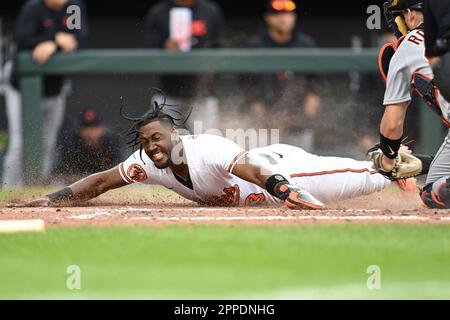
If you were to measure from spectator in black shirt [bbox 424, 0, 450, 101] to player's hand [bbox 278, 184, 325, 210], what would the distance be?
1.44 meters

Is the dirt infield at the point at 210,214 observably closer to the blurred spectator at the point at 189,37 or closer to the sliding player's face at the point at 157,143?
the sliding player's face at the point at 157,143

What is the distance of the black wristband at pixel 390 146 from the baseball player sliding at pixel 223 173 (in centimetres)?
64

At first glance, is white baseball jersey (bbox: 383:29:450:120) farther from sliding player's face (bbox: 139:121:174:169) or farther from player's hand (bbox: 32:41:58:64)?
player's hand (bbox: 32:41:58:64)

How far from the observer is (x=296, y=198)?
7.34 metres

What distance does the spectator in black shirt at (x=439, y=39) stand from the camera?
6.30 meters

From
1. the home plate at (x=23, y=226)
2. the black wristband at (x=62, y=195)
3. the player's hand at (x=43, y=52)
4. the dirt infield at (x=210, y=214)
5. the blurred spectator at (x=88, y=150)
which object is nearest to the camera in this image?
the home plate at (x=23, y=226)

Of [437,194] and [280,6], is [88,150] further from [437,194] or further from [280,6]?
[437,194]

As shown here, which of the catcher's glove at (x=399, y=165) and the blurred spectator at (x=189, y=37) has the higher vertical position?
the blurred spectator at (x=189, y=37)

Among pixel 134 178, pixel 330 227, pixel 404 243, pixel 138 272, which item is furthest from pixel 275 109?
pixel 138 272

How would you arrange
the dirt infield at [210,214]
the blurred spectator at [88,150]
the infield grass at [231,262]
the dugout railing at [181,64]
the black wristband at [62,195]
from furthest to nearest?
the dugout railing at [181,64] < the blurred spectator at [88,150] < the black wristband at [62,195] < the dirt infield at [210,214] < the infield grass at [231,262]

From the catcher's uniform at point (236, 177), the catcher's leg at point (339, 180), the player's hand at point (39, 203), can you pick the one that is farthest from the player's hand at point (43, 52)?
the catcher's leg at point (339, 180)

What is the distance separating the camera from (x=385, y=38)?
1262 centimetres

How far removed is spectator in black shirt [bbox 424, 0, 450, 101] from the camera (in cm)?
630

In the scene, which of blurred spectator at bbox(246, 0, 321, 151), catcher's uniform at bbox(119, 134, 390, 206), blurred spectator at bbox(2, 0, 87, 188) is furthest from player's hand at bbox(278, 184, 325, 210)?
blurred spectator at bbox(2, 0, 87, 188)
